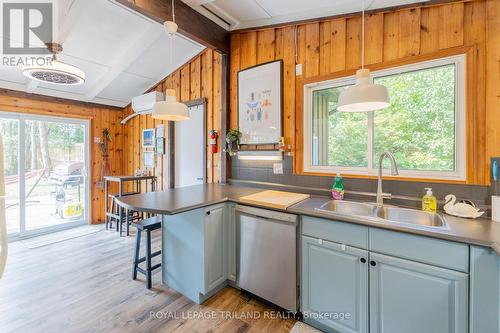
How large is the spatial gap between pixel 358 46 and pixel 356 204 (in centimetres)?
148

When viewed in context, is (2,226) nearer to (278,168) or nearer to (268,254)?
(268,254)

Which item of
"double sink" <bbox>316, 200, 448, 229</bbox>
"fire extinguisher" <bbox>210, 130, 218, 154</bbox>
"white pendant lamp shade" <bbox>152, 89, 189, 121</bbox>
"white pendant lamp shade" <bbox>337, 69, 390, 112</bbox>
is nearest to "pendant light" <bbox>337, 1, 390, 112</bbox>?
"white pendant lamp shade" <bbox>337, 69, 390, 112</bbox>

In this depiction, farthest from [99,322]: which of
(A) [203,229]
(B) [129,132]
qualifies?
(B) [129,132]

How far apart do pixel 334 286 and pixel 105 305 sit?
2.02m

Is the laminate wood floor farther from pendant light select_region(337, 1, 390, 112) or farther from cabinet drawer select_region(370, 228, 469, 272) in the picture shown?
pendant light select_region(337, 1, 390, 112)

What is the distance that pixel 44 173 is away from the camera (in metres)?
3.96

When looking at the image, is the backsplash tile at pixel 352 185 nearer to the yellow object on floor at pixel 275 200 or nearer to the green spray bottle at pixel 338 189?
the green spray bottle at pixel 338 189

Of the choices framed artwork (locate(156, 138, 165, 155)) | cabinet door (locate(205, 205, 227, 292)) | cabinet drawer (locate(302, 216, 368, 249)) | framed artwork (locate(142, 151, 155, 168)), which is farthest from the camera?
framed artwork (locate(142, 151, 155, 168))

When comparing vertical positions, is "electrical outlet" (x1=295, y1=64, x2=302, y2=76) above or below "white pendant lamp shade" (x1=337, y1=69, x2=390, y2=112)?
above

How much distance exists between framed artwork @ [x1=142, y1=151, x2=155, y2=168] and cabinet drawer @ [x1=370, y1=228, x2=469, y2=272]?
3.96 m

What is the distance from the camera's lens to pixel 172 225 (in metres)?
2.23

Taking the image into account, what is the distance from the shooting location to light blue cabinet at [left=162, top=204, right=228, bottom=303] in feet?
6.64

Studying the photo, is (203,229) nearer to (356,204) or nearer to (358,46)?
(356,204)

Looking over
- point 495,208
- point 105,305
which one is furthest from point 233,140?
point 495,208
